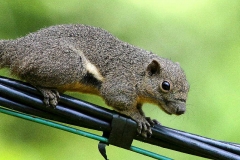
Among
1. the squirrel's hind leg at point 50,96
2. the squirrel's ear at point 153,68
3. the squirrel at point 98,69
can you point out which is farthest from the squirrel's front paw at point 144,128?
the squirrel's hind leg at point 50,96

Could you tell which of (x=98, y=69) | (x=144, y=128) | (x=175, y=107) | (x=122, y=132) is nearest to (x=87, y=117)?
(x=122, y=132)

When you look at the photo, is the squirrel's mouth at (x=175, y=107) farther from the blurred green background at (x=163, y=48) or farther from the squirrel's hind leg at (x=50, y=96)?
the blurred green background at (x=163, y=48)

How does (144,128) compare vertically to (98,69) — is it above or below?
below

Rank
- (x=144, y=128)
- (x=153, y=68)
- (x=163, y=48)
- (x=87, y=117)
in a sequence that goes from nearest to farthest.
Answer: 1. (x=87, y=117)
2. (x=144, y=128)
3. (x=153, y=68)
4. (x=163, y=48)

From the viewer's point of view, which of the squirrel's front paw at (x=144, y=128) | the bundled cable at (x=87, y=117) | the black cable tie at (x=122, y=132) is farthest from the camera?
the squirrel's front paw at (x=144, y=128)

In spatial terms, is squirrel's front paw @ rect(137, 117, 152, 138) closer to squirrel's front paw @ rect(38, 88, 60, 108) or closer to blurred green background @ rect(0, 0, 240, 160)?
squirrel's front paw @ rect(38, 88, 60, 108)

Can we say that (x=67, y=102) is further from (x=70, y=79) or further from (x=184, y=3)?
(x=184, y=3)

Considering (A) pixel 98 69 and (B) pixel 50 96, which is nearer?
(B) pixel 50 96

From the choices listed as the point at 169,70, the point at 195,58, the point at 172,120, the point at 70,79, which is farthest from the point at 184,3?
the point at 70,79

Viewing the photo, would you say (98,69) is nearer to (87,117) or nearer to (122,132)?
(122,132)

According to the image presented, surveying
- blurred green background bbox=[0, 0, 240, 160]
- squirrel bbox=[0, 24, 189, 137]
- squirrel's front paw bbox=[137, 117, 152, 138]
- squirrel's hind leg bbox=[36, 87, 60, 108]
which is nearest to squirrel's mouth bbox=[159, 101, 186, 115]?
squirrel bbox=[0, 24, 189, 137]
